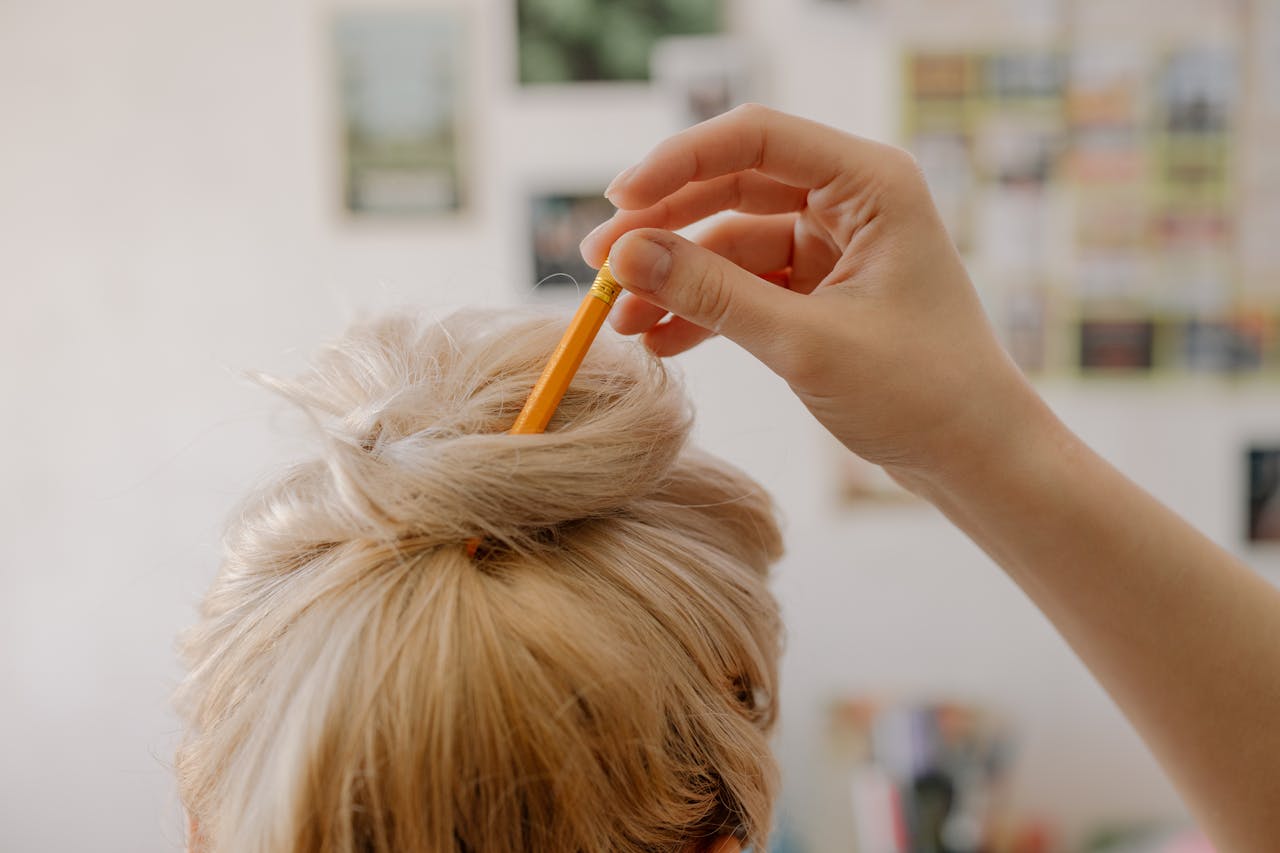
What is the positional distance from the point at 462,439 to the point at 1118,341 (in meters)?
1.26

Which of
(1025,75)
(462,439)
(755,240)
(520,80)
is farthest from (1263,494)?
(462,439)

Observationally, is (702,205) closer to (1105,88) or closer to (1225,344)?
(1105,88)

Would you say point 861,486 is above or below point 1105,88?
below

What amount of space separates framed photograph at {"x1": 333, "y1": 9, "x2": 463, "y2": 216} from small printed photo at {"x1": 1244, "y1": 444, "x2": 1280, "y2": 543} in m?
1.30

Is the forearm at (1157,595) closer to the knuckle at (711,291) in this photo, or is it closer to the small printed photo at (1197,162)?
the knuckle at (711,291)

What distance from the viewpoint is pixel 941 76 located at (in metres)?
1.42

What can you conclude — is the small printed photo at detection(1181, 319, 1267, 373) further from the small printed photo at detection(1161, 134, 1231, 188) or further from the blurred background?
the small printed photo at detection(1161, 134, 1231, 188)

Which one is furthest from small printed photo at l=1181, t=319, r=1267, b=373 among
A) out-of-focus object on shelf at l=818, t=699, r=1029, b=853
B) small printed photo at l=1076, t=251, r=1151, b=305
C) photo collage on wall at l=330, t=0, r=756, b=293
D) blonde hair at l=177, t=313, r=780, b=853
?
blonde hair at l=177, t=313, r=780, b=853

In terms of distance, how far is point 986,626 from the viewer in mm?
1468

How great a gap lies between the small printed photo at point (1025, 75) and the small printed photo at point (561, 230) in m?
0.62

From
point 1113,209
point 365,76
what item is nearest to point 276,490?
point 365,76

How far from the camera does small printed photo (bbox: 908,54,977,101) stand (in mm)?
1410

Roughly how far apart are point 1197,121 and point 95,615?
1.86 m

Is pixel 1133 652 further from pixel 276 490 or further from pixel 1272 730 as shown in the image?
pixel 276 490
